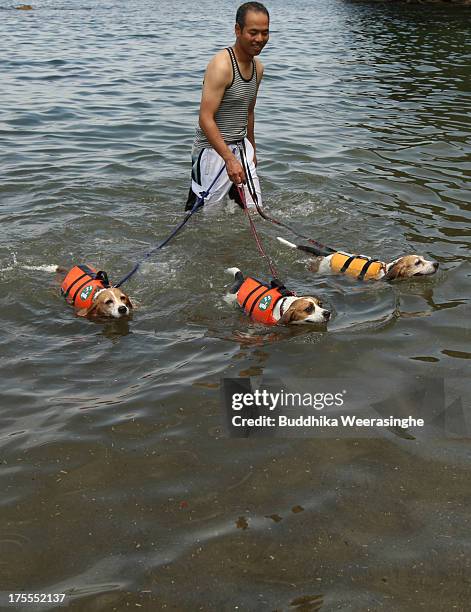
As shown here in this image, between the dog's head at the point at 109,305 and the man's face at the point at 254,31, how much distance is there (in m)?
2.30

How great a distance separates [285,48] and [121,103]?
28.8 feet

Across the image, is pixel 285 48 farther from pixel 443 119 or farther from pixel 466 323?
pixel 466 323

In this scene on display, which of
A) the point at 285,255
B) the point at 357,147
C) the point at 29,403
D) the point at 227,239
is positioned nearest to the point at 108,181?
the point at 227,239

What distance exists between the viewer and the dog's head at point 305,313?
538 centimetres

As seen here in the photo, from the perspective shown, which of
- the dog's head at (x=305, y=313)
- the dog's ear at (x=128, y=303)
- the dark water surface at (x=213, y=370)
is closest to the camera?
the dark water surface at (x=213, y=370)

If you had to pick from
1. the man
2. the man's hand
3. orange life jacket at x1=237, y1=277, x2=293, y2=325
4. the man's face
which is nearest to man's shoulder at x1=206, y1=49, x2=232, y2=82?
the man

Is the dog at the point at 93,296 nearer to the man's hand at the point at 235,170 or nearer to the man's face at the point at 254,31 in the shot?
the man's hand at the point at 235,170

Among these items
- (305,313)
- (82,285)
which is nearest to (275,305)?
(305,313)

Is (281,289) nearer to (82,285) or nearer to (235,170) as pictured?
(235,170)

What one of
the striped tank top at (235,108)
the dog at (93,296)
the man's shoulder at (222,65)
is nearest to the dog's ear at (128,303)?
the dog at (93,296)

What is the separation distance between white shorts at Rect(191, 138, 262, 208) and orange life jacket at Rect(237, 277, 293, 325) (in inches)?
50.1

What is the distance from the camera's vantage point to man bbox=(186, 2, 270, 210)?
5680 millimetres

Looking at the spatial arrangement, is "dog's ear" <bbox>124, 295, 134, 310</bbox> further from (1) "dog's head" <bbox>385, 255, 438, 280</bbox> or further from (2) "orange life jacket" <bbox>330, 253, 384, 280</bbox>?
(1) "dog's head" <bbox>385, 255, 438, 280</bbox>

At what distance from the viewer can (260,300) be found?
5633 mm
